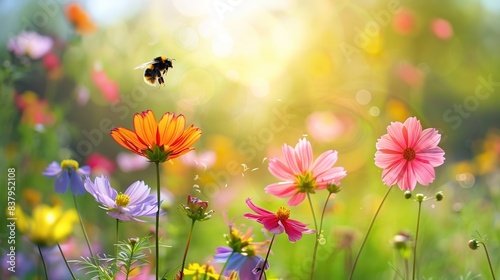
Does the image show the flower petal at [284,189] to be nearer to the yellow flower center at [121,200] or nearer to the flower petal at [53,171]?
the yellow flower center at [121,200]

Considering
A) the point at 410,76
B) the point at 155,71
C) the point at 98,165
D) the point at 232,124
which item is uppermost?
the point at 410,76

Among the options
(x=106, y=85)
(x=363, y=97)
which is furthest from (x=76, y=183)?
(x=363, y=97)

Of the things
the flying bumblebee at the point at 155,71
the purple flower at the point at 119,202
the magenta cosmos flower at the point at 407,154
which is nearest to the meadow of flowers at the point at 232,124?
the flying bumblebee at the point at 155,71

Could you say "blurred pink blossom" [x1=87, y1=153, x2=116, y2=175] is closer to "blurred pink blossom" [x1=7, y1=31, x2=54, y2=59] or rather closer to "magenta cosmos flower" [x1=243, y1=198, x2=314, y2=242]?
"blurred pink blossom" [x1=7, y1=31, x2=54, y2=59]

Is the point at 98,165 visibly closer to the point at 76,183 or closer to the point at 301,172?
the point at 76,183

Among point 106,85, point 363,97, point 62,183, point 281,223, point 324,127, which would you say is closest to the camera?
point 281,223
